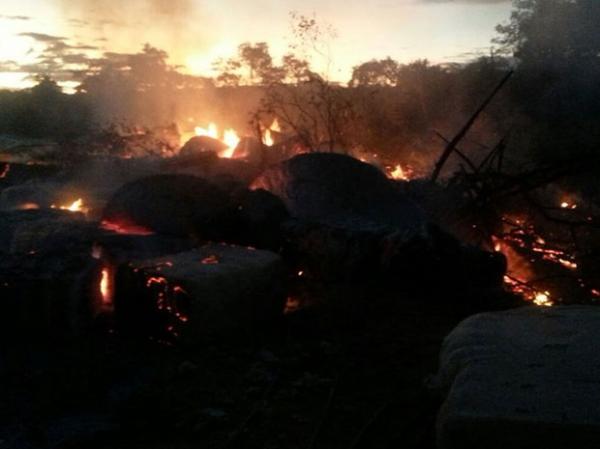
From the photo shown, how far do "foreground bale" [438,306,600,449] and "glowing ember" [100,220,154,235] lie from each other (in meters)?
3.94

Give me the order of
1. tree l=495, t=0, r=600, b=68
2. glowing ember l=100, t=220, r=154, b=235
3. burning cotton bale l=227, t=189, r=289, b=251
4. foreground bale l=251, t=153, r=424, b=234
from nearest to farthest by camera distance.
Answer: glowing ember l=100, t=220, r=154, b=235, burning cotton bale l=227, t=189, r=289, b=251, foreground bale l=251, t=153, r=424, b=234, tree l=495, t=0, r=600, b=68

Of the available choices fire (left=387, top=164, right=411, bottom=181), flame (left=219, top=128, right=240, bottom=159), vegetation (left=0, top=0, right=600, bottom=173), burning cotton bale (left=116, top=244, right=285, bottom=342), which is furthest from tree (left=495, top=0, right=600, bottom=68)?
burning cotton bale (left=116, top=244, right=285, bottom=342)

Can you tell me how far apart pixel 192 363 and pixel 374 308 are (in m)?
2.10

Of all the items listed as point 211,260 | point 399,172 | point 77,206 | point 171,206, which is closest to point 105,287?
point 211,260

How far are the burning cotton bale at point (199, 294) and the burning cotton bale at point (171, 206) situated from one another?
137 centimetres

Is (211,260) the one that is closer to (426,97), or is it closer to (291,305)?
(291,305)

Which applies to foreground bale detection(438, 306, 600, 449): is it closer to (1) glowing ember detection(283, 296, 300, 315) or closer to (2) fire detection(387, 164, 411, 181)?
(1) glowing ember detection(283, 296, 300, 315)

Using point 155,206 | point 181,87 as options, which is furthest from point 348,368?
point 181,87

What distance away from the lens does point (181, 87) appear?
25328 mm

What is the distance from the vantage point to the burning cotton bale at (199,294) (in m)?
6.04

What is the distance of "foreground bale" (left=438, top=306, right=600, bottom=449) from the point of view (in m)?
3.34

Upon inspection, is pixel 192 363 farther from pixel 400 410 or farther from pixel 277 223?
pixel 277 223

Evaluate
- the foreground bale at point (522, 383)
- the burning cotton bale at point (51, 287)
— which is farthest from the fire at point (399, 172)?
the foreground bale at point (522, 383)

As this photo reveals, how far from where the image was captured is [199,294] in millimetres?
6008
